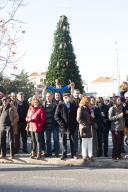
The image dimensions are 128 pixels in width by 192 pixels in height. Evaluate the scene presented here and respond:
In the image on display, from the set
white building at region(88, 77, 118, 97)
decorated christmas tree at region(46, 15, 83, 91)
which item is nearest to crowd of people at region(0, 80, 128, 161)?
decorated christmas tree at region(46, 15, 83, 91)

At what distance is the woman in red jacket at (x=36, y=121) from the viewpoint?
14.5 meters

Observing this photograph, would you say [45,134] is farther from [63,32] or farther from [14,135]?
[63,32]

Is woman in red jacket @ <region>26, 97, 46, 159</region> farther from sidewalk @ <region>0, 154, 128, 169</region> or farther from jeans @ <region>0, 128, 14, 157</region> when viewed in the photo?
jeans @ <region>0, 128, 14, 157</region>

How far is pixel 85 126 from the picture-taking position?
1377cm

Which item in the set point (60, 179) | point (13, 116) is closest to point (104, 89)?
point (13, 116)

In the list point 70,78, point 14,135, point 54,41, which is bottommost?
point 14,135

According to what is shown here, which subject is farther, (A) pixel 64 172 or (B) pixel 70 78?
(B) pixel 70 78

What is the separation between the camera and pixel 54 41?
38.9 m

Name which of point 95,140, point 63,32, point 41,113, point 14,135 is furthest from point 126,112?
point 63,32

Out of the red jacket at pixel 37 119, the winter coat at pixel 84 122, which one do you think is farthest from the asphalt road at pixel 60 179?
the red jacket at pixel 37 119

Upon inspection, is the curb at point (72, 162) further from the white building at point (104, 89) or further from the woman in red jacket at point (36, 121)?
the white building at point (104, 89)

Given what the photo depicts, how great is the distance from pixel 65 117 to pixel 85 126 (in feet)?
2.53

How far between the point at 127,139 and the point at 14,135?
153 inches

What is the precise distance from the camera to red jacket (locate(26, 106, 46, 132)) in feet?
47.5
